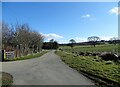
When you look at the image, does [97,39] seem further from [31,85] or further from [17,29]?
[31,85]

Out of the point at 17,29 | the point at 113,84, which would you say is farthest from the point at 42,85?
the point at 17,29

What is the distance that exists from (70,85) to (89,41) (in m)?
134

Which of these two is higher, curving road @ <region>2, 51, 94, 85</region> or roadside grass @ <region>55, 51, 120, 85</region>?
roadside grass @ <region>55, 51, 120, 85</region>

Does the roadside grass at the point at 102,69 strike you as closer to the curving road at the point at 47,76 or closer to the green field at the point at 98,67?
the green field at the point at 98,67

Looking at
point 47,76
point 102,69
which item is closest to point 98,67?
point 102,69

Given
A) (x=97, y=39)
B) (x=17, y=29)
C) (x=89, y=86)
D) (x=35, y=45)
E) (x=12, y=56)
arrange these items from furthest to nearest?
1. (x=97, y=39)
2. (x=35, y=45)
3. (x=17, y=29)
4. (x=12, y=56)
5. (x=89, y=86)

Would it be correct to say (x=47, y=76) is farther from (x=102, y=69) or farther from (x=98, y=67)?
(x=98, y=67)

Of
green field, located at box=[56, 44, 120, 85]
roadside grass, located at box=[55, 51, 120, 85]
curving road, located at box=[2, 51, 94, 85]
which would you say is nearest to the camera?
curving road, located at box=[2, 51, 94, 85]

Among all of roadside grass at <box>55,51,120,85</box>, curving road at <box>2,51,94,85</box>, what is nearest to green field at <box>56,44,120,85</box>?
roadside grass at <box>55,51,120,85</box>

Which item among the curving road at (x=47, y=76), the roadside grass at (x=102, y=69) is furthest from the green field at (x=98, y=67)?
the curving road at (x=47, y=76)

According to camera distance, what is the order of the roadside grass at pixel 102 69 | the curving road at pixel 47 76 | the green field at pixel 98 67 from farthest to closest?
the green field at pixel 98 67, the roadside grass at pixel 102 69, the curving road at pixel 47 76

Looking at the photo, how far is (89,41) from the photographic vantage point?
5714 inches

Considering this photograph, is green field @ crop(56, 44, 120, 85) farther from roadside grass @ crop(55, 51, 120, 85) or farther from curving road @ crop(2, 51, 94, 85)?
curving road @ crop(2, 51, 94, 85)

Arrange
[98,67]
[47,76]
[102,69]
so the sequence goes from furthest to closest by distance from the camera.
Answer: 1. [98,67]
2. [102,69]
3. [47,76]
